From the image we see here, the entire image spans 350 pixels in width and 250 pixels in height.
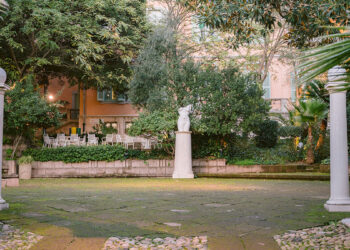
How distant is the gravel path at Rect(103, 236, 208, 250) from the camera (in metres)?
3.50

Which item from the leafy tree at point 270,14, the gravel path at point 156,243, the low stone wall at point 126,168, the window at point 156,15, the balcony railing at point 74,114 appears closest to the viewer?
the gravel path at point 156,243

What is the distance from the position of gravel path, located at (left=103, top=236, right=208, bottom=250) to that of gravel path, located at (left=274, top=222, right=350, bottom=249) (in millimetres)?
756

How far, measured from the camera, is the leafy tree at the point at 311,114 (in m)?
13.0

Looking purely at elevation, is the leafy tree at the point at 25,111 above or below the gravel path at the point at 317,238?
above

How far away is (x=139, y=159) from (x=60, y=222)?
9790 mm

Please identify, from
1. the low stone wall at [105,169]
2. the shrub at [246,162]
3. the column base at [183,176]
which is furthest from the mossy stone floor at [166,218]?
the low stone wall at [105,169]

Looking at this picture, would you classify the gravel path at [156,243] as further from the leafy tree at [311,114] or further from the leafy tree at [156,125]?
the leafy tree at [311,114]

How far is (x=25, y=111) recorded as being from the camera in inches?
536

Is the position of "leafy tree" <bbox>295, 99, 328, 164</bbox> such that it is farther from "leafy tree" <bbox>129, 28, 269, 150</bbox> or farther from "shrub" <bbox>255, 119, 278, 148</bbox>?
"shrub" <bbox>255, 119, 278, 148</bbox>

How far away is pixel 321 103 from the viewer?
13.0 metres

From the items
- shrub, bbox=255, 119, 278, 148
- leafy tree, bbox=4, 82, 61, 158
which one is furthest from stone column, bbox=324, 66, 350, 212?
shrub, bbox=255, 119, 278, 148

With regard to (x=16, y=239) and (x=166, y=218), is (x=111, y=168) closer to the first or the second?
(x=166, y=218)

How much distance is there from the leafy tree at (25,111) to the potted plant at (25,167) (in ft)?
3.88

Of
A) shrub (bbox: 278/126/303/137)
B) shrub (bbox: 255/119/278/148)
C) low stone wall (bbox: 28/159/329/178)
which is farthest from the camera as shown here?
shrub (bbox: 255/119/278/148)
